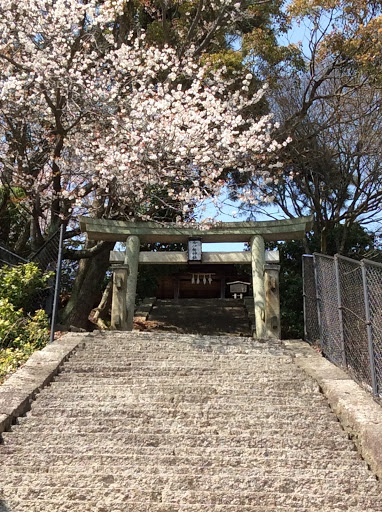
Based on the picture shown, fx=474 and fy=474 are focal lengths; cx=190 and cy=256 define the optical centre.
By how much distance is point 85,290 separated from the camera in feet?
37.4

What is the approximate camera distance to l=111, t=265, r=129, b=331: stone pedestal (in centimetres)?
924

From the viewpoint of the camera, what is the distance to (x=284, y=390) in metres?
5.39

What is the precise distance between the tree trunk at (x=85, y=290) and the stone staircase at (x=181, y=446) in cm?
495

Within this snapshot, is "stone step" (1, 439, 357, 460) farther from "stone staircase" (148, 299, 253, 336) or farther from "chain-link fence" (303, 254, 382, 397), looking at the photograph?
"stone staircase" (148, 299, 253, 336)

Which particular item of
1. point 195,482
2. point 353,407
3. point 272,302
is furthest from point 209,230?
point 195,482

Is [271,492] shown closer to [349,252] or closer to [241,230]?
[241,230]

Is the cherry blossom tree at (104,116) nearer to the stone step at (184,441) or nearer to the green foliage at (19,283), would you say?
the green foliage at (19,283)

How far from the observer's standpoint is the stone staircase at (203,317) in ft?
43.3

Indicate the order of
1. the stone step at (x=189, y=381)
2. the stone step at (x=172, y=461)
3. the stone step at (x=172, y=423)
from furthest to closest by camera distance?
1. the stone step at (x=189, y=381)
2. the stone step at (x=172, y=423)
3. the stone step at (x=172, y=461)

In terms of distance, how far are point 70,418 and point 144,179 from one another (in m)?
5.98

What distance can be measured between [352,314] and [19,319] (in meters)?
5.06

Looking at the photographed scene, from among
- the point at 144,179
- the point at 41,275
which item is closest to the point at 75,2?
the point at 144,179

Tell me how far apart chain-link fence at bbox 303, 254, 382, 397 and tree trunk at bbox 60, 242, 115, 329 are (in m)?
5.54

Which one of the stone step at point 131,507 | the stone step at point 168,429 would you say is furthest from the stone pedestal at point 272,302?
the stone step at point 131,507
